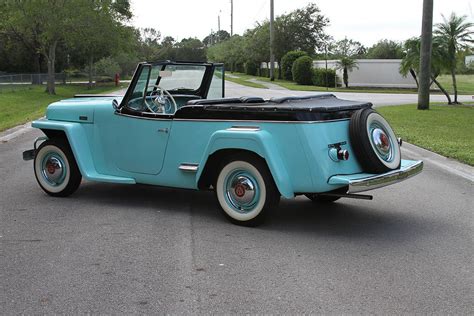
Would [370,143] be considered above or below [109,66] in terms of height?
below

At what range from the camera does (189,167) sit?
6352mm

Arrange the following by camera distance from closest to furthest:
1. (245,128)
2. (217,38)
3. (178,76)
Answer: (245,128) < (178,76) < (217,38)

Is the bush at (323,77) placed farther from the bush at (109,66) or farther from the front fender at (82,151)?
the front fender at (82,151)

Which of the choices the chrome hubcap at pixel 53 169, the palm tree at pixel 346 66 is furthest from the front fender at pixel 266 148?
the palm tree at pixel 346 66

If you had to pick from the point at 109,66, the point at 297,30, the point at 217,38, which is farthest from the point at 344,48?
the point at 217,38

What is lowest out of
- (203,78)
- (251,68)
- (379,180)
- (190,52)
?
(379,180)

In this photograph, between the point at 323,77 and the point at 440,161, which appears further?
the point at 323,77

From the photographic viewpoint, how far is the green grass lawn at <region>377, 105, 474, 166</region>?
37.8ft

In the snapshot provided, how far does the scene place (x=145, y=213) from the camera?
6.67m

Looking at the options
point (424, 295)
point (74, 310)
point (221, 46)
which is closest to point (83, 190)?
point (74, 310)

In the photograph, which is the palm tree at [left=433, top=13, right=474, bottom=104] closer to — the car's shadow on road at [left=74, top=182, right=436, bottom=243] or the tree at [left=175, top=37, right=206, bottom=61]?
the car's shadow on road at [left=74, top=182, right=436, bottom=243]

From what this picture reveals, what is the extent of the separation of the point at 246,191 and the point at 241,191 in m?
0.07

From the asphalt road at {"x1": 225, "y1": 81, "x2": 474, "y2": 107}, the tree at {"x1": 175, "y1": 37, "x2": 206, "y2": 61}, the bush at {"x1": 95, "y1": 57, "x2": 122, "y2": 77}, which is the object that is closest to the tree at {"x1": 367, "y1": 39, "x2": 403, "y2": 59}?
the tree at {"x1": 175, "y1": 37, "x2": 206, "y2": 61}

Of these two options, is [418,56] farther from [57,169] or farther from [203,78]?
[57,169]
